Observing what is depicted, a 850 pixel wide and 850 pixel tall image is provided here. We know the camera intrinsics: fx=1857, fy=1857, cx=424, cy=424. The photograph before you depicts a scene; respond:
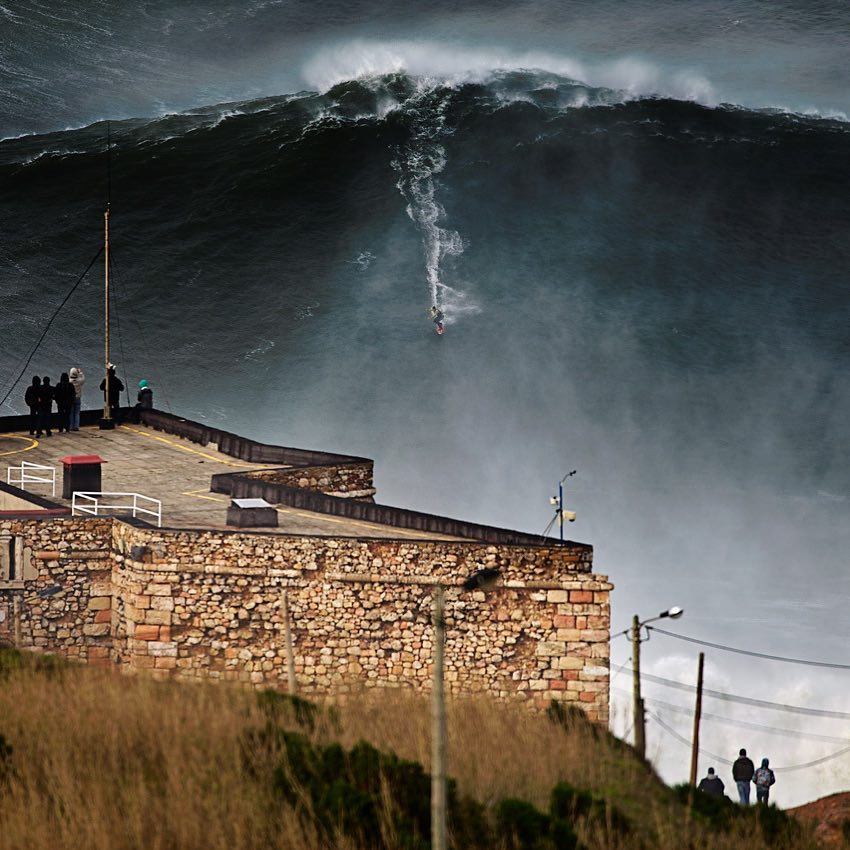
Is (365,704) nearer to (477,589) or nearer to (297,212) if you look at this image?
(477,589)

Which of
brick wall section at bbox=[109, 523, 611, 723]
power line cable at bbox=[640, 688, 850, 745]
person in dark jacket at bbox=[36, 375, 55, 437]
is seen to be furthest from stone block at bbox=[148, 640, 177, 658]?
power line cable at bbox=[640, 688, 850, 745]

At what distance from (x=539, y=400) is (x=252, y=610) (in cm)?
7773

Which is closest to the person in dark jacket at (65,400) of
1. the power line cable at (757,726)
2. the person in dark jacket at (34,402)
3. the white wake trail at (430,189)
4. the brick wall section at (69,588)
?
the person in dark jacket at (34,402)

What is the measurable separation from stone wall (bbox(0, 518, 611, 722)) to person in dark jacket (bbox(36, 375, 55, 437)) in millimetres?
15933

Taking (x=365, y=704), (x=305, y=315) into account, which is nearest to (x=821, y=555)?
(x=305, y=315)

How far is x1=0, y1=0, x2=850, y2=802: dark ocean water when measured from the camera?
112 metres

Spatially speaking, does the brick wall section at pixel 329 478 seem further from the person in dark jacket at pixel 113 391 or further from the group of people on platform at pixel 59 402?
the person in dark jacket at pixel 113 391

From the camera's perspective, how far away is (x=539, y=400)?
116 m

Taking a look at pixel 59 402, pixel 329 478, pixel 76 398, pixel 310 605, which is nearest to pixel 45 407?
pixel 59 402

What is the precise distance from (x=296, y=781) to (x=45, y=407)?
3341 centimetres

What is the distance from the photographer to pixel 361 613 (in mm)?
38906

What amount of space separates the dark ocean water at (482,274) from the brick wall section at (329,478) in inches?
2001

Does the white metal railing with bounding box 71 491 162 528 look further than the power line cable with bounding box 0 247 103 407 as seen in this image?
No

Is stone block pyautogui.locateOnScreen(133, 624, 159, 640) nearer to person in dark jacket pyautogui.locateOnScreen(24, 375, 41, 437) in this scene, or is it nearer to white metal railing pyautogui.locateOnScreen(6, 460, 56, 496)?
white metal railing pyautogui.locateOnScreen(6, 460, 56, 496)
